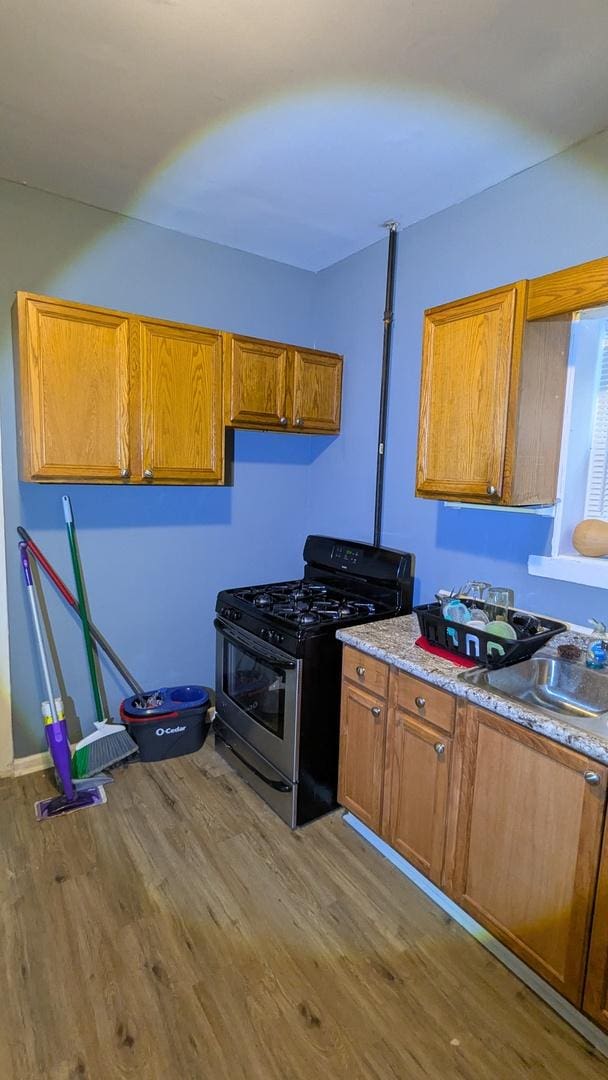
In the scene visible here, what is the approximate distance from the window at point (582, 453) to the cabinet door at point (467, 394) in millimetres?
296

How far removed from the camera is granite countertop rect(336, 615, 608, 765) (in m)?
1.36

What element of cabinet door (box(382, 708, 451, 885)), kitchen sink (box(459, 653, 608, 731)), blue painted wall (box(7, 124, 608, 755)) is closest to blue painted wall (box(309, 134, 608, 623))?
blue painted wall (box(7, 124, 608, 755))

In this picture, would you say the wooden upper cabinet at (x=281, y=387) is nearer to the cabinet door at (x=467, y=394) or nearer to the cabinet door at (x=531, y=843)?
the cabinet door at (x=467, y=394)

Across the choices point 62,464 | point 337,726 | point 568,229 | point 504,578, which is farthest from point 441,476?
point 62,464

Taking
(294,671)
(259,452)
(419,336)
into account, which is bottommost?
(294,671)

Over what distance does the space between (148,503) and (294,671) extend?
4.03 feet

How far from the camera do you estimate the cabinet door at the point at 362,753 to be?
2078 mm

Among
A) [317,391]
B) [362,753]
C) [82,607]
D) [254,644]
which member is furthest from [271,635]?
[317,391]

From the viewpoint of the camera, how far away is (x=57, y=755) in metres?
2.39

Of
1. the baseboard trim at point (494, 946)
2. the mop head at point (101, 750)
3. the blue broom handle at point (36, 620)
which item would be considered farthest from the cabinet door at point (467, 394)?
the mop head at point (101, 750)

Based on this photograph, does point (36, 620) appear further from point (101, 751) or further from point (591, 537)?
point (591, 537)

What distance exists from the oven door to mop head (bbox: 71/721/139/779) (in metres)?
0.48

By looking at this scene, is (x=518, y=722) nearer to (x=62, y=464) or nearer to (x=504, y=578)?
(x=504, y=578)

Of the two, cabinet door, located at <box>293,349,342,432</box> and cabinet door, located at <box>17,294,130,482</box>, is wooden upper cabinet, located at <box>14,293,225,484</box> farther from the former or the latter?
cabinet door, located at <box>293,349,342,432</box>
